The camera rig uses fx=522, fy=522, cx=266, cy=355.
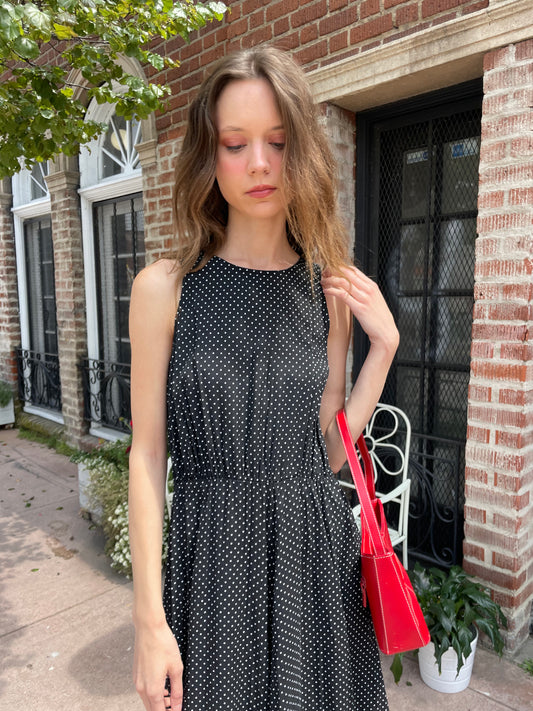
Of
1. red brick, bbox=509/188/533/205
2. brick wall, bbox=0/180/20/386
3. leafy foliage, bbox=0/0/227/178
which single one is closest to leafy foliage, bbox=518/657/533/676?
red brick, bbox=509/188/533/205

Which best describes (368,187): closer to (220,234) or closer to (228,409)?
(220,234)

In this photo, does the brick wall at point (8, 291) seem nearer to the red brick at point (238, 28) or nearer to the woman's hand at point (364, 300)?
the red brick at point (238, 28)

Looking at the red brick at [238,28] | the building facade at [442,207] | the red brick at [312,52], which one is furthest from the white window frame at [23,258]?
the red brick at [312,52]

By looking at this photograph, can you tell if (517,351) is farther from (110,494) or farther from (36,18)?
(110,494)

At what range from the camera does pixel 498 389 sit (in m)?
2.37

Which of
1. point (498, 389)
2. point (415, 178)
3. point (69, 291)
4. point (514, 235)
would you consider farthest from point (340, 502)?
point (69, 291)

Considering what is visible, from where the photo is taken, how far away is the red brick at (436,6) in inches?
92.7

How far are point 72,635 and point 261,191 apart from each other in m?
2.69

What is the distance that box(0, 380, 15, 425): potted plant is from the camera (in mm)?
6863

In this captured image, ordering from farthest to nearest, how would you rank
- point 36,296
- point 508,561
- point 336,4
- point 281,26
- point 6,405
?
1. point 6,405
2. point 36,296
3. point 281,26
4. point 336,4
5. point 508,561

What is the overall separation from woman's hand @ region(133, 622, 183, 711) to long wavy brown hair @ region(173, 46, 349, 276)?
80 cm

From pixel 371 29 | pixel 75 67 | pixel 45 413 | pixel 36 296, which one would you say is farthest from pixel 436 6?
pixel 45 413

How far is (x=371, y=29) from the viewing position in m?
2.66

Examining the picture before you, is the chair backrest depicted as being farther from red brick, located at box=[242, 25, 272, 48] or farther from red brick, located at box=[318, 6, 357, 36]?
red brick, located at box=[242, 25, 272, 48]
